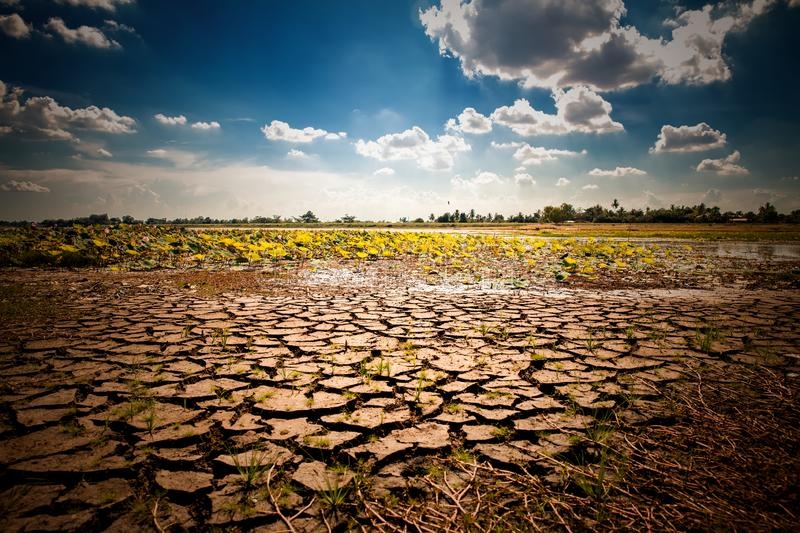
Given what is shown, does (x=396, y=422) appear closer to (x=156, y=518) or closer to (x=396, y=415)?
(x=396, y=415)

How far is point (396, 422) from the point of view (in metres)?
1.73

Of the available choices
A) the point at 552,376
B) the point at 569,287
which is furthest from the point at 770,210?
the point at 552,376

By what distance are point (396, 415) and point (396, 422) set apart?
0.23 ft

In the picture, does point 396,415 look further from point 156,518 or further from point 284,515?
point 156,518

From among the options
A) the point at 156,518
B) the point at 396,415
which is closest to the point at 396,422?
the point at 396,415

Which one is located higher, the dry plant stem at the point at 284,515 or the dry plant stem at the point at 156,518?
the dry plant stem at the point at 156,518

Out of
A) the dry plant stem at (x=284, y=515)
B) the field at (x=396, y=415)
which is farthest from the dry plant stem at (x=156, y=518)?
the dry plant stem at (x=284, y=515)

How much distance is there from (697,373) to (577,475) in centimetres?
159

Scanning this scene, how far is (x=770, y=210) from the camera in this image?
192 ft

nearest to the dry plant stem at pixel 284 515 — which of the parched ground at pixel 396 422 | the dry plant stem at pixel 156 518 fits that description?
the parched ground at pixel 396 422

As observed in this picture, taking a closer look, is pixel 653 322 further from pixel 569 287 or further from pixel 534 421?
pixel 534 421

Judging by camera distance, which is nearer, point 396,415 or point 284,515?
point 284,515

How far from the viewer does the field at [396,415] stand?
1173mm

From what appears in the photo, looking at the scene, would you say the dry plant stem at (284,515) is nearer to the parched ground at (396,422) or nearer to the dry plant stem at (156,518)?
the parched ground at (396,422)
